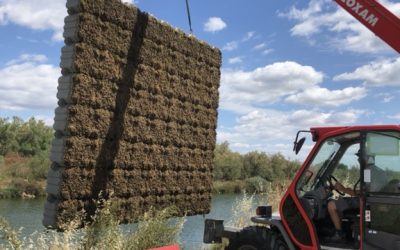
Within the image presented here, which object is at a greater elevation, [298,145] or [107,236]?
[298,145]

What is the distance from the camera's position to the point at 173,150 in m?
9.19

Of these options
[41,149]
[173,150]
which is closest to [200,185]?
[173,150]

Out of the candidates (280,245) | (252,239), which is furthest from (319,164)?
(252,239)

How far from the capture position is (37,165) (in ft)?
103

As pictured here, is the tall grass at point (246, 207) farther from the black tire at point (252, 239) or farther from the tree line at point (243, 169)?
the tree line at point (243, 169)

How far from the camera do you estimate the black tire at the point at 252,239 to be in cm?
632

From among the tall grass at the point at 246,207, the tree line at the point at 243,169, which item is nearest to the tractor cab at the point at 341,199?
the tall grass at the point at 246,207

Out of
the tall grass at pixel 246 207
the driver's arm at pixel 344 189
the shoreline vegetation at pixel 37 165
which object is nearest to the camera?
the driver's arm at pixel 344 189

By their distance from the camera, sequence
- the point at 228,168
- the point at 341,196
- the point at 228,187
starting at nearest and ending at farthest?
the point at 341,196 < the point at 228,187 < the point at 228,168

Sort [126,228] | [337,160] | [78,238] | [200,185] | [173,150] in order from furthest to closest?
[200,185] < [173,150] < [126,228] < [78,238] < [337,160]

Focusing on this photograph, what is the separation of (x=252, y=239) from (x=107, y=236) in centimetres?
187

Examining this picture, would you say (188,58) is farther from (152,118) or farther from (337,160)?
(337,160)

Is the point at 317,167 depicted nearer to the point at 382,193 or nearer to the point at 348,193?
the point at 348,193

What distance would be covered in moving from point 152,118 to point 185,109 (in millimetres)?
1028
